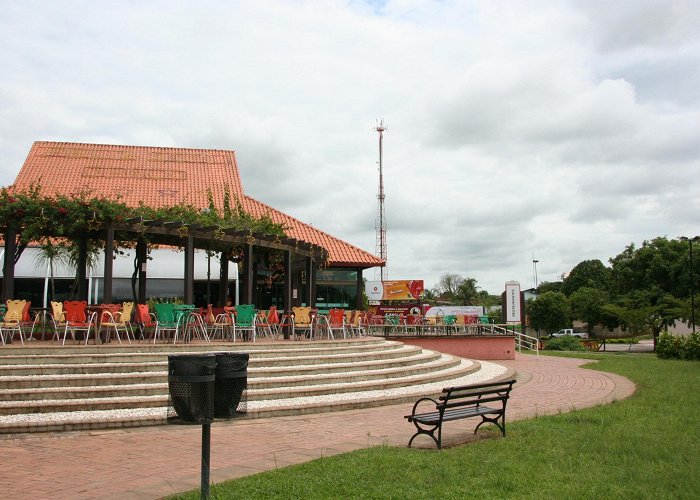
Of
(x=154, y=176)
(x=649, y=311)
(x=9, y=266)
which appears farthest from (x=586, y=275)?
(x=9, y=266)

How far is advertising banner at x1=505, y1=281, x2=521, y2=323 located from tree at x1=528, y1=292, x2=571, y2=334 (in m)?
33.1

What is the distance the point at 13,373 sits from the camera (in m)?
10.2

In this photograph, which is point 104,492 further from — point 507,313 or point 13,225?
point 507,313

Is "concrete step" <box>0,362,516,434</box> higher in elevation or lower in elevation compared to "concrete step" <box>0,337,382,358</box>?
lower

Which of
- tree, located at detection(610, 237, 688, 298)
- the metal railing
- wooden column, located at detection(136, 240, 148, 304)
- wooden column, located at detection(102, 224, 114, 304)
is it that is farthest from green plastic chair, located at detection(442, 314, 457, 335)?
tree, located at detection(610, 237, 688, 298)

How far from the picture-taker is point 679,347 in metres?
23.5

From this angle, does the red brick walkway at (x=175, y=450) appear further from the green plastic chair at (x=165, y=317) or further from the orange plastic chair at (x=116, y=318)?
the green plastic chair at (x=165, y=317)

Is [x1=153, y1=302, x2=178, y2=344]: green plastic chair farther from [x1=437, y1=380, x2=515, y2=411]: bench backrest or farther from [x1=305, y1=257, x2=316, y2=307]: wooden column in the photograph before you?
[x1=437, y1=380, x2=515, y2=411]: bench backrest

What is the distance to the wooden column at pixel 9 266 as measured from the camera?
13.7 meters

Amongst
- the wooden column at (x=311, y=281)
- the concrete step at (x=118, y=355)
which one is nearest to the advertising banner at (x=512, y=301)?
the wooden column at (x=311, y=281)

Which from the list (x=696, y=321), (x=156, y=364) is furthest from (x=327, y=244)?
(x=696, y=321)

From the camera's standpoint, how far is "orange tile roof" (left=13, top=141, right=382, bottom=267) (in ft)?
96.6

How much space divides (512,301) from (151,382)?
2002 cm

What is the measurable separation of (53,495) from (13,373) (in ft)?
17.7
